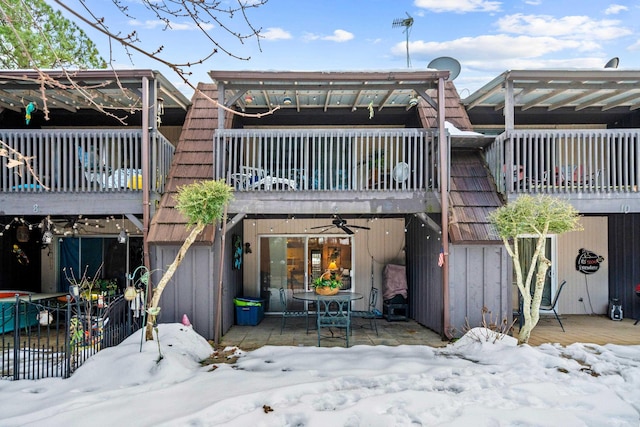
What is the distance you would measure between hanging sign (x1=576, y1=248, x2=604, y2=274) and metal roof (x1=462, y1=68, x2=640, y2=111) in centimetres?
319

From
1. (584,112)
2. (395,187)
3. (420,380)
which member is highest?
(584,112)

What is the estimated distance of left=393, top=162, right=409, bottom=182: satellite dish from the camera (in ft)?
25.3

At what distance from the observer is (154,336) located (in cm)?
617

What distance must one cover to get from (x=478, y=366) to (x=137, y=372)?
13.8 ft

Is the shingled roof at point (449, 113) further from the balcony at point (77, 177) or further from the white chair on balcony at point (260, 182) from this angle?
the balcony at point (77, 177)

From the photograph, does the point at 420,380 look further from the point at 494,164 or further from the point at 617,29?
the point at 617,29

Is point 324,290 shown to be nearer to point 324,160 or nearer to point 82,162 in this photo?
point 324,160

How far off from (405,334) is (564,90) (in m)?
5.19

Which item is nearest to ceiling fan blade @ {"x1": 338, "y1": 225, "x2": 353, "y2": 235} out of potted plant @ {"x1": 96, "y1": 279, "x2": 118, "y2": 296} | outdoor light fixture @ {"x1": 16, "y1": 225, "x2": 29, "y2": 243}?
potted plant @ {"x1": 96, "y1": 279, "x2": 118, "y2": 296}

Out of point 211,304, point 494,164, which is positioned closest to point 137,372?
point 211,304

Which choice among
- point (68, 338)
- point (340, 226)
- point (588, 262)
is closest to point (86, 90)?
point (68, 338)

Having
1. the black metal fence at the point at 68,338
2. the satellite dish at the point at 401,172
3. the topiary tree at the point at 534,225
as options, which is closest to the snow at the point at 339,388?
the black metal fence at the point at 68,338

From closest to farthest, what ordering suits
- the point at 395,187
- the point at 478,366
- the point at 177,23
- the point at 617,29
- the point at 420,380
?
the point at 177,23, the point at 420,380, the point at 478,366, the point at 395,187, the point at 617,29

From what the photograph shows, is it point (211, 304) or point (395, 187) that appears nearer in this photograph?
point (211, 304)
